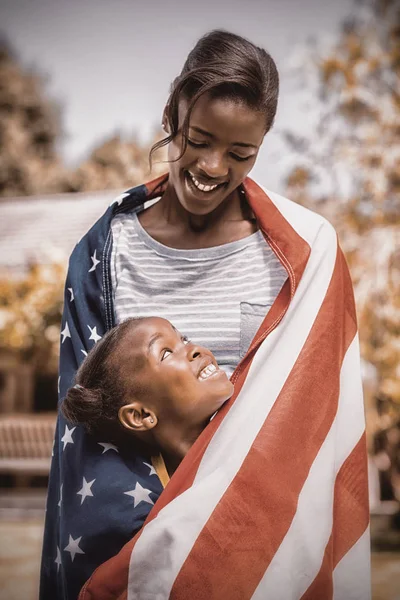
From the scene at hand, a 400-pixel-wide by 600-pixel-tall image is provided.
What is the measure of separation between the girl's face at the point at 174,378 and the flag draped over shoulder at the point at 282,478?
0.15ft

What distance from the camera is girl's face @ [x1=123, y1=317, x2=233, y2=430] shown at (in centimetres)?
151

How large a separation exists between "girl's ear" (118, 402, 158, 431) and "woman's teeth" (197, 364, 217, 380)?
13cm

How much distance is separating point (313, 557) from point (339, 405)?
1.07 ft

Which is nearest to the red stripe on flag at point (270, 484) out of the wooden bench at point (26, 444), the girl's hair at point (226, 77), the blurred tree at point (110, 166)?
the girl's hair at point (226, 77)

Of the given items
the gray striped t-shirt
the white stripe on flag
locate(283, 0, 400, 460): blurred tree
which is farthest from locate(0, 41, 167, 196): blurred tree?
the white stripe on flag

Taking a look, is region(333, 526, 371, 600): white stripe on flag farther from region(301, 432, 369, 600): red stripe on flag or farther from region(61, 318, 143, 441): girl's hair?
region(61, 318, 143, 441): girl's hair

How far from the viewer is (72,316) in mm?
1697

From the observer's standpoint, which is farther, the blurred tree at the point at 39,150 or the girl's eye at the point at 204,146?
the blurred tree at the point at 39,150

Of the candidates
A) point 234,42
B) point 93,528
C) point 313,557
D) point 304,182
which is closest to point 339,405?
point 313,557

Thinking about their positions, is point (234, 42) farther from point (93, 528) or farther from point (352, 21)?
point (352, 21)

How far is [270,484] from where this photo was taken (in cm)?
140

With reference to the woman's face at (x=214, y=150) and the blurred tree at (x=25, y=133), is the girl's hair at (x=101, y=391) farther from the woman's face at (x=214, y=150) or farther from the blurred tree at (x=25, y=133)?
the blurred tree at (x=25, y=133)

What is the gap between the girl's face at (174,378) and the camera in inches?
59.4

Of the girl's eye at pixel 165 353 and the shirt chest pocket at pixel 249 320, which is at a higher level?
the shirt chest pocket at pixel 249 320
